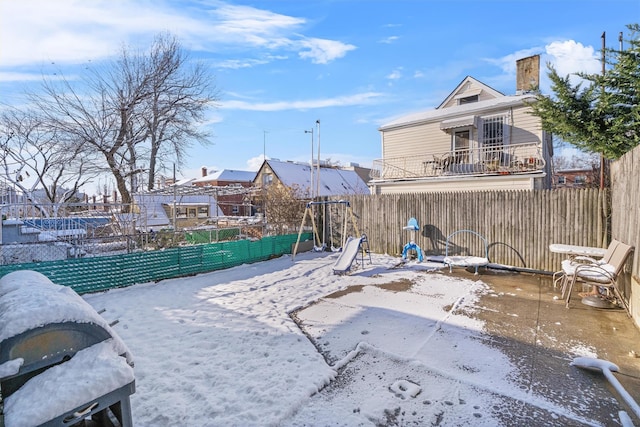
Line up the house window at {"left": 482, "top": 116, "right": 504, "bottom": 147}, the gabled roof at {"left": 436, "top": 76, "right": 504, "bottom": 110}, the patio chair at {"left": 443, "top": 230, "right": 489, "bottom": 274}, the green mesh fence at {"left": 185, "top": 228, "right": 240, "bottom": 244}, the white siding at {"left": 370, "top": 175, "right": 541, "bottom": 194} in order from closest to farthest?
the patio chair at {"left": 443, "top": 230, "right": 489, "bottom": 274} → the white siding at {"left": 370, "top": 175, "right": 541, "bottom": 194} → the green mesh fence at {"left": 185, "top": 228, "right": 240, "bottom": 244} → the house window at {"left": 482, "top": 116, "right": 504, "bottom": 147} → the gabled roof at {"left": 436, "top": 76, "right": 504, "bottom": 110}

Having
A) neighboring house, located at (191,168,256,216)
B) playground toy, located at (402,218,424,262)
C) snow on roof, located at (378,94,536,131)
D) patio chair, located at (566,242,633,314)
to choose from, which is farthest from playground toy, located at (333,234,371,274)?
neighboring house, located at (191,168,256,216)

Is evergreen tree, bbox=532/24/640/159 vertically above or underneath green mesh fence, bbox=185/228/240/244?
above

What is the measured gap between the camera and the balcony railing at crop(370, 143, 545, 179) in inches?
451

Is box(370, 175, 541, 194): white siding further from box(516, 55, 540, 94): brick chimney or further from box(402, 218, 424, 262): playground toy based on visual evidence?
box(516, 55, 540, 94): brick chimney

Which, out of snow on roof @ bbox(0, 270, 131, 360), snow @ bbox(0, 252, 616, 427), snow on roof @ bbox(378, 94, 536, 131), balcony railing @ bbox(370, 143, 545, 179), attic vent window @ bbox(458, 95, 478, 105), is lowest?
snow @ bbox(0, 252, 616, 427)

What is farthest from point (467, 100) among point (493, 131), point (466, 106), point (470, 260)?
point (470, 260)

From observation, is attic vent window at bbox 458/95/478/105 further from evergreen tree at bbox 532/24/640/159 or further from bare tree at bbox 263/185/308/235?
bare tree at bbox 263/185/308/235

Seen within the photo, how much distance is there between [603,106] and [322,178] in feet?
82.7

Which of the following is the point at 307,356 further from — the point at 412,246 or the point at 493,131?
the point at 493,131

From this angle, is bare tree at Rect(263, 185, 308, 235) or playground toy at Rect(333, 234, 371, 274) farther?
bare tree at Rect(263, 185, 308, 235)

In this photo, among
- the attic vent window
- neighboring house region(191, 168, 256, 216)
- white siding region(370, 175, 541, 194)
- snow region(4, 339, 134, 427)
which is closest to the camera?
snow region(4, 339, 134, 427)

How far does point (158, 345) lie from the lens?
3869 millimetres

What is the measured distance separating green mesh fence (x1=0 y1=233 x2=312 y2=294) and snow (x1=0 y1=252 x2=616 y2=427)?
41 cm

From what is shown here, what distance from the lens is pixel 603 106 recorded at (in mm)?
6066
